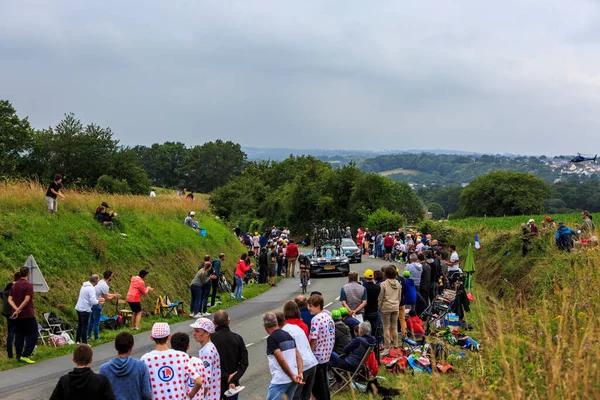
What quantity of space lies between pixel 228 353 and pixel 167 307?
12.6 meters

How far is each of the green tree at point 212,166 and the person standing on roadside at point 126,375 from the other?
144 metres

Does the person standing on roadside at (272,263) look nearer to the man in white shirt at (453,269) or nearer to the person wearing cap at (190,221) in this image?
the person wearing cap at (190,221)

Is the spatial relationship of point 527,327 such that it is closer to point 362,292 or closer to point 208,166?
point 362,292

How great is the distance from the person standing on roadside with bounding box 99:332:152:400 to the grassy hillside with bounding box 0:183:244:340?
34.9 feet

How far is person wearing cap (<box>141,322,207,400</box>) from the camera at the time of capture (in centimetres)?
654

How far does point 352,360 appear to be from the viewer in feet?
34.5

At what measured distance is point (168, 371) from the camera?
21.6ft

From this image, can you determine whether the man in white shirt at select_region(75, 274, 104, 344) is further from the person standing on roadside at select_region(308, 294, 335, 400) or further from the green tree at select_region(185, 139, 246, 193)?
the green tree at select_region(185, 139, 246, 193)

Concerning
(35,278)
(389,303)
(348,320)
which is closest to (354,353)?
(348,320)

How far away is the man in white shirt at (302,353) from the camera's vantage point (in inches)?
320

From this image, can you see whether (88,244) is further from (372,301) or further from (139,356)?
(372,301)

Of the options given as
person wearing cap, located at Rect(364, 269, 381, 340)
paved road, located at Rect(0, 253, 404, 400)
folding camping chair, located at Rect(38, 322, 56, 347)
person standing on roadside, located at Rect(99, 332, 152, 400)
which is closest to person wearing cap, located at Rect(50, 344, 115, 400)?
person standing on roadside, located at Rect(99, 332, 152, 400)

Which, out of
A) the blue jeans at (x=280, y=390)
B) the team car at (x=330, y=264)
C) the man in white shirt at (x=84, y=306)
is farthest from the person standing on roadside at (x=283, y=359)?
the team car at (x=330, y=264)

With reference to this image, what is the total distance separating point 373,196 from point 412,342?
4870 cm
